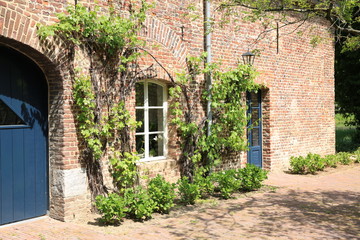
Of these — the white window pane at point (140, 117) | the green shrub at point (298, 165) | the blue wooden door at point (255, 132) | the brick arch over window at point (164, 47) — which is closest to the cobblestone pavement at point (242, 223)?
the white window pane at point (140, 117)

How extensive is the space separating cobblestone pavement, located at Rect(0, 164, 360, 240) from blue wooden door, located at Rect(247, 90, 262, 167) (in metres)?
2.50

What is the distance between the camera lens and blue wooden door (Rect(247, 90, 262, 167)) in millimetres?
10828

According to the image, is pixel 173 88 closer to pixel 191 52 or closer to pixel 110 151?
pixel 191 52

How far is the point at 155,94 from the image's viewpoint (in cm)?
808

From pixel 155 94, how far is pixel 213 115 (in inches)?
61.0

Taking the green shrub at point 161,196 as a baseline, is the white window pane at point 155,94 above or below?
above

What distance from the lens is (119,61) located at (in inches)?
278

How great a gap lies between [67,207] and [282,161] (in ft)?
22.6

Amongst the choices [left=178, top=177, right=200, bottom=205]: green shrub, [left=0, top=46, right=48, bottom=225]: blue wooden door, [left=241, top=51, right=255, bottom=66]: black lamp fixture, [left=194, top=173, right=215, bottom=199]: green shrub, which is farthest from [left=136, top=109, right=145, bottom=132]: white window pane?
[left=241, top=51, right=255, bottom=66]: black lamp fixture

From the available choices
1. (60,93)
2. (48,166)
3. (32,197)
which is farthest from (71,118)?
(32,197)

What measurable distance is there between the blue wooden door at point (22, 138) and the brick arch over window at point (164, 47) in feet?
7.07

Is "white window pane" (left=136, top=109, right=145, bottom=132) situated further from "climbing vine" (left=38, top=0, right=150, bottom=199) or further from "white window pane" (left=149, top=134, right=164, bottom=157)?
"climbing vine" (left=38, top=0, right=150, bottom=199)

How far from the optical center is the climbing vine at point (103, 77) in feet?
20.7

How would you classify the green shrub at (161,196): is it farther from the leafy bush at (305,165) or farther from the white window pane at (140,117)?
the leafy bush at (305,165)
